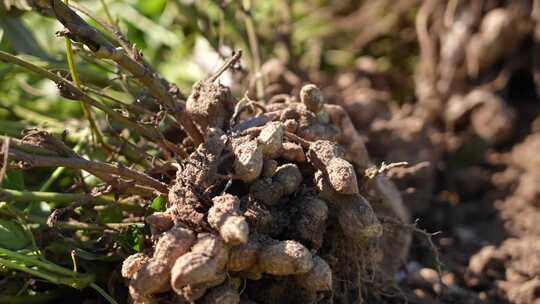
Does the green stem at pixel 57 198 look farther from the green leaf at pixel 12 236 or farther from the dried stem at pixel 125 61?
the dried stem at pixel 125 61

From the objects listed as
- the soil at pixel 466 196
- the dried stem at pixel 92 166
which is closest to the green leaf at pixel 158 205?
the dried stem at pixel 92 166

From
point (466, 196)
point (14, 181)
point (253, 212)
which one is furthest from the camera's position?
point (466, 196)

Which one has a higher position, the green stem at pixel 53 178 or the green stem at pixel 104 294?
the green stem at pixel 53 178

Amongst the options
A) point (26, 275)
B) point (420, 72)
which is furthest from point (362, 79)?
point (26, 275)

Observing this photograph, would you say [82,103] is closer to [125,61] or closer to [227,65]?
[125,61]

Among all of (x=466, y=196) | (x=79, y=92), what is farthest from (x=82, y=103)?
(x=466, y=196)

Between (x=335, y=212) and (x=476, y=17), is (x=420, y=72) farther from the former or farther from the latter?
(x=335, y=212)
